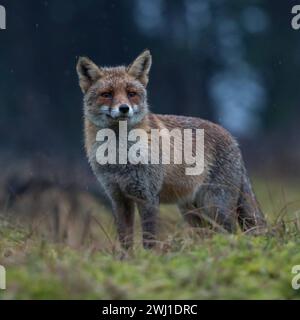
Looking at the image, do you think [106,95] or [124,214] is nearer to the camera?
[106,95]

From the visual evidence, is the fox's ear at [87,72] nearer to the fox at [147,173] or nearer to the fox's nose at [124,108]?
the fox at [147,173]

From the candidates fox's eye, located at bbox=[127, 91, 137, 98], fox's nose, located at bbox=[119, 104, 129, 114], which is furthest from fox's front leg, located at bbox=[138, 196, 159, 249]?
fox's eye, located at bbox=[127, 91, 137, 98]

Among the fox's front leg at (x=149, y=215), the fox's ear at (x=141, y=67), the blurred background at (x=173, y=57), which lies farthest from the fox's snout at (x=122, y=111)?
the blurred background at (x=173, y=57)

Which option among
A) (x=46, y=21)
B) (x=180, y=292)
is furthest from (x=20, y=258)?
(x=46, y=21)

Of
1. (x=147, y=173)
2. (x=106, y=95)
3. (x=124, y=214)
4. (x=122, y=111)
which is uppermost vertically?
(x=106, y=95)

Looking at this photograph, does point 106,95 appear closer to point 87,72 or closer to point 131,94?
point 131,94

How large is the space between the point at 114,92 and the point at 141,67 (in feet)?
1.87

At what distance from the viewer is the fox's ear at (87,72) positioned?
25.6ft

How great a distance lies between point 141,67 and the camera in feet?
25.9

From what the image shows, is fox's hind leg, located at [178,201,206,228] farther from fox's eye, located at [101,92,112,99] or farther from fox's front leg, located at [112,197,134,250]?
fox's eye, located at [101,92,112,99]

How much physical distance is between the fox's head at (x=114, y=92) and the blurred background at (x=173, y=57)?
1281cm

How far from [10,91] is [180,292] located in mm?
19162

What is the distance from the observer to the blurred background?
75.2 feet

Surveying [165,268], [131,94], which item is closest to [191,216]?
[131,94]
